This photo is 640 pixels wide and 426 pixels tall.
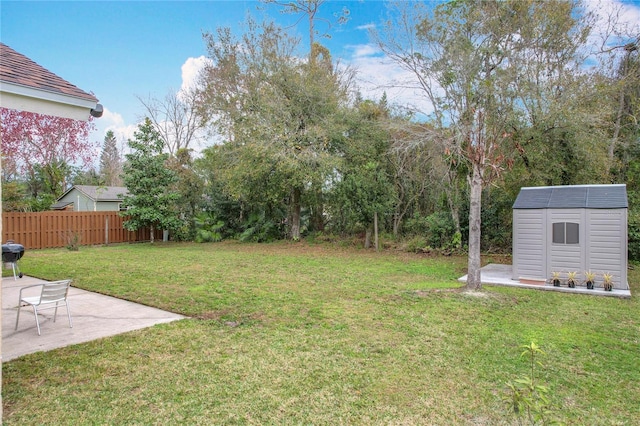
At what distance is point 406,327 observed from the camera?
507 centimetres

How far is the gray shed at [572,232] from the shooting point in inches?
292

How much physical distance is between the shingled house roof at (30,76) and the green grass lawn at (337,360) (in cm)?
265

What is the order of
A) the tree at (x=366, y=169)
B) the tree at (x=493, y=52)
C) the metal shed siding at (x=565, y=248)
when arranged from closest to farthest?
the metal shed siding at (x=565, y=248) < the tree at (x=493, y=52) < the tree at (x=366, y=169)

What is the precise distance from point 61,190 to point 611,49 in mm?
26369

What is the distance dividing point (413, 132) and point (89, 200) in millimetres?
18103

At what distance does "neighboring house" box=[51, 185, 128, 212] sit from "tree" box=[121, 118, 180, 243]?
17.7ft

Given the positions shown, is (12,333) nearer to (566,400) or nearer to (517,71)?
(566,400)

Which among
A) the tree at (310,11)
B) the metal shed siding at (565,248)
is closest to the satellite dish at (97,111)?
the metal shed siding at (565,248)

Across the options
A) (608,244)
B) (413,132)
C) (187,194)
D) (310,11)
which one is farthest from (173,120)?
(608,244)

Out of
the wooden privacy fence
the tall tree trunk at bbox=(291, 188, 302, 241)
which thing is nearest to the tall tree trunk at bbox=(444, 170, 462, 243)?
the tall tree trunk at bbox=(291, 188, 302, 241)

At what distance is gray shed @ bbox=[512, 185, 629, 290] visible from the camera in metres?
7.41

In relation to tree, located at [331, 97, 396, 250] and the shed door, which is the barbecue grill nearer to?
tree, located at [331, 97, 396, 250]

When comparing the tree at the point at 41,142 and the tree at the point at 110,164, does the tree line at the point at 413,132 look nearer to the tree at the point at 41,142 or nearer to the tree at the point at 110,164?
the tree at the point at 41,142

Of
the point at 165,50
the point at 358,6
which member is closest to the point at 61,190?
the point at 165,50
